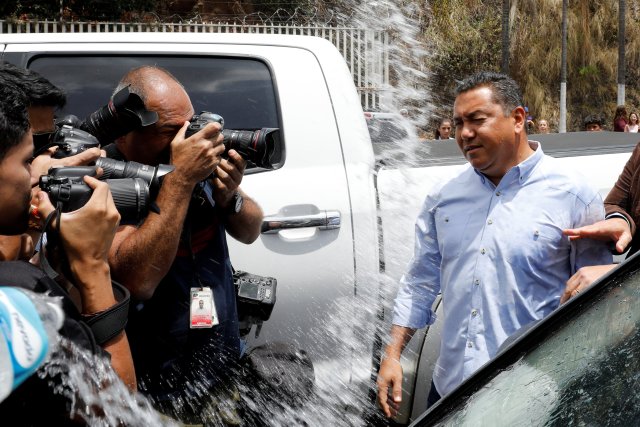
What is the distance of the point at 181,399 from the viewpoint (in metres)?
2.91

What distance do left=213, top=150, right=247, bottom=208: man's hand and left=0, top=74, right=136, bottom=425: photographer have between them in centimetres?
83

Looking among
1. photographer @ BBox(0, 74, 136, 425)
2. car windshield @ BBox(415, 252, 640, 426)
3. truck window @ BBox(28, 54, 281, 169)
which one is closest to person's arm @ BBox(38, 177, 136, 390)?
photographer @ BBox(0, 74, 136, 425)

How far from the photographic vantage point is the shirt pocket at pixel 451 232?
3.11 m

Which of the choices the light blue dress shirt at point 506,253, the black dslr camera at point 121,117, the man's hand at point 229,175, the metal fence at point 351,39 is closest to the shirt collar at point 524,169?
the light blue dress shirt at point 506,253

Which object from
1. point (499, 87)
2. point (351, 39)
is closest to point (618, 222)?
point (499, 87)

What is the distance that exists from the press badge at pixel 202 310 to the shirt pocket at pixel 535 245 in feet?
3.30

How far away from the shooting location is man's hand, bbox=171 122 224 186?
2.81m

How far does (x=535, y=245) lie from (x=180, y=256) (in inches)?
47.1

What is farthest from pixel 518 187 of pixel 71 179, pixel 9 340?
pixel 9 340

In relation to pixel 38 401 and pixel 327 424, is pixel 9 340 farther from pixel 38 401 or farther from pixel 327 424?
pixel 327 424

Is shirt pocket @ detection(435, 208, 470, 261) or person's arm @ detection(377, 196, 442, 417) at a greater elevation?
shirt pocket @ detection(435, 208, 470, 261)

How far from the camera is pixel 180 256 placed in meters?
2.98

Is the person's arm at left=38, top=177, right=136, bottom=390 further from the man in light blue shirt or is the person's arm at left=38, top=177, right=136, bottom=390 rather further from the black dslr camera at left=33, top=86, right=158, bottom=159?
the man in light blue shirt

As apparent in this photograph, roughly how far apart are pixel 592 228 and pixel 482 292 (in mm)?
420
